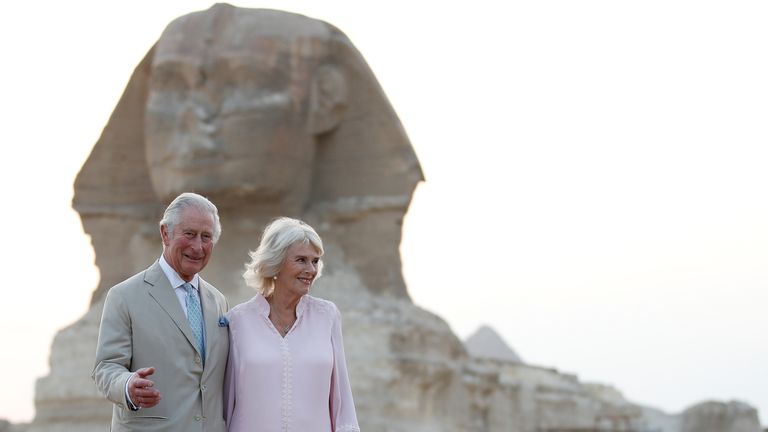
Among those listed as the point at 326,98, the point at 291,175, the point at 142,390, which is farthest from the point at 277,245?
the point at 326,98

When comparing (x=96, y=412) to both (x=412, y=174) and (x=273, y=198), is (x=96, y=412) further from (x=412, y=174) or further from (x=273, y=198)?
(x=412, y=174)

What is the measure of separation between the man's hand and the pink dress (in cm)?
54

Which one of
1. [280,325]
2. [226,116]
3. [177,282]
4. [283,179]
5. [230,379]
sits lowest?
[230,379]

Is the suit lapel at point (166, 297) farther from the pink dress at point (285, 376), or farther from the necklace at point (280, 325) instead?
the necklace at point (280, 325)

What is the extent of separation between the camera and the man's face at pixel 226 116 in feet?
54.6

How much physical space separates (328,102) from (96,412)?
3.98 metres

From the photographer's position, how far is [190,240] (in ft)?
21.2

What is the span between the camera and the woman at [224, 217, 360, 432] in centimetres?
648

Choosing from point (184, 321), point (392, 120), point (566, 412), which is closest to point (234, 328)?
point (184, 321)

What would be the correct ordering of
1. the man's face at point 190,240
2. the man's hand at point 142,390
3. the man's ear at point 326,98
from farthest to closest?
1. the man's ear at point 326,98
2. the man's face at point 190,240
3. the man's hand at point 142,390

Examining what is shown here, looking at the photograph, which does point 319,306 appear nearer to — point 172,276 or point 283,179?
point 172,276

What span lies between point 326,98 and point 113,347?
1120cm

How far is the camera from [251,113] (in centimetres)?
1667

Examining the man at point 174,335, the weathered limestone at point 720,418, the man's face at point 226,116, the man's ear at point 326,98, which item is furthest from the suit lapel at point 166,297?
the weathered limestone at point 720,418
